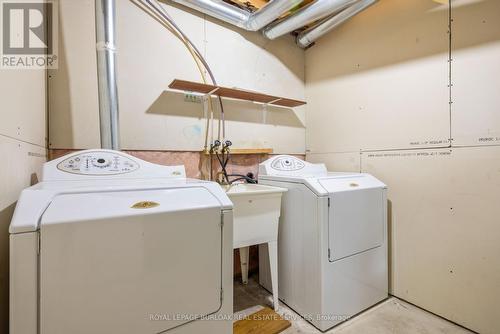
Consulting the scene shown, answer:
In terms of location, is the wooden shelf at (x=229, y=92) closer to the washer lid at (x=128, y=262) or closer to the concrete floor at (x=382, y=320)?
the washer lid at (x=128, y=262)

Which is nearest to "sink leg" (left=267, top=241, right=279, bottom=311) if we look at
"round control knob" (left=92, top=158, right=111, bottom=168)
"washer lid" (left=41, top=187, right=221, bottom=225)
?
"washer lid" (left=41, top=187, right=221, bottom=225)

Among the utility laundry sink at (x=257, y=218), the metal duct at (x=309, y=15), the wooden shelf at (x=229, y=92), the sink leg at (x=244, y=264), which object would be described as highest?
the metal duct at (x=309, y=15)

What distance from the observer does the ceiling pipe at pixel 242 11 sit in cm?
185

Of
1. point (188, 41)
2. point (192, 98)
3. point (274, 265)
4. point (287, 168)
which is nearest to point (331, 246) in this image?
point (274, 265)

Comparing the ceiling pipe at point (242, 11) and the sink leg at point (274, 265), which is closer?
the sink leg at point (274, 265)

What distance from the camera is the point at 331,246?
1561mm

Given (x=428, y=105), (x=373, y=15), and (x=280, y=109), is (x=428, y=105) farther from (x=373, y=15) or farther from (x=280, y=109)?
(x=280, y=109)

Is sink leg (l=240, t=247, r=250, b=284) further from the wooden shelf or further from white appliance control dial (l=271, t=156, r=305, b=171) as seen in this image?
the wooden shelf

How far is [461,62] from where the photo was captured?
62.8 inches

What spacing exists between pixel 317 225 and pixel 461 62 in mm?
1490

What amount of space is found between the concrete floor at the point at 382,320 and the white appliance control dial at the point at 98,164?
4.37 ft

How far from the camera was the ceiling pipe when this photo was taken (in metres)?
1.85

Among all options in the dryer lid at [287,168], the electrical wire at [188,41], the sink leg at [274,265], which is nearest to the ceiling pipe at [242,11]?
the electrical wire at [188,41]

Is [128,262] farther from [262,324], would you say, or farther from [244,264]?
[244,264]
